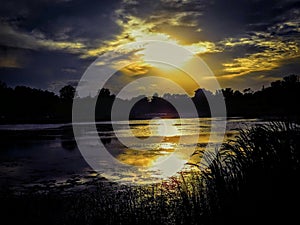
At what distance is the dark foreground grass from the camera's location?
5.91 m

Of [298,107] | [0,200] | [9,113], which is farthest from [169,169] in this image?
[9,113]

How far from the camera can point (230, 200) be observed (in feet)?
22.2

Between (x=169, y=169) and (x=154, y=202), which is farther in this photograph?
(x=169, y=169)

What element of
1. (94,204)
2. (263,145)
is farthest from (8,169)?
(263,145)

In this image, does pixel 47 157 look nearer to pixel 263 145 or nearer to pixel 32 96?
pixel 263 145

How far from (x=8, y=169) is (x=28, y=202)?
8388 millimetres

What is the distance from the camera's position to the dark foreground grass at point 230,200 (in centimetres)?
591

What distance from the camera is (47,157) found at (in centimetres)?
2295

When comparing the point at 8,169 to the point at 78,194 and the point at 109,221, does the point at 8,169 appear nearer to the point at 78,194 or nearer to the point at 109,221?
the point at 78,194

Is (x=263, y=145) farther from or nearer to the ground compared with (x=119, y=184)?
farther from the ground

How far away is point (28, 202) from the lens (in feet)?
35.0

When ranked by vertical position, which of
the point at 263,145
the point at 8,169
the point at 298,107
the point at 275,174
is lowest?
the point at 8,169

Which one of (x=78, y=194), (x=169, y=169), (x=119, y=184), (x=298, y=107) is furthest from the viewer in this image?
(x=169, y=169)

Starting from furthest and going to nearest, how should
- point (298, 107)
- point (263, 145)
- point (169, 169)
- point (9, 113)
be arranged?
point (9, 113)
point (169, 169)
point (298, 107)
point (263, 145)
